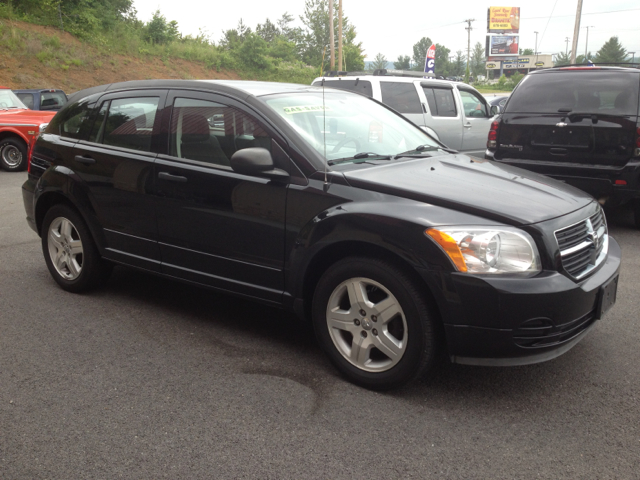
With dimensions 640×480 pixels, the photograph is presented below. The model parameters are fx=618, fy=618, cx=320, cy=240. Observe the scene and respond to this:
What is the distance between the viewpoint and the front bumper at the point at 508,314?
115 inches

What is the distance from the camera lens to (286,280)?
363 centimetres

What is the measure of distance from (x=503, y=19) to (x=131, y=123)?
130 m

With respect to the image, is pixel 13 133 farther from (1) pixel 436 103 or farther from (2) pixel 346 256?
(2) pixel 346 256

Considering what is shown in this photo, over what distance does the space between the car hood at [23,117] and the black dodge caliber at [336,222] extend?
9438mm

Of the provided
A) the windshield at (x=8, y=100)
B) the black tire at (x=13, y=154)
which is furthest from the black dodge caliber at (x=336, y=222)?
the windshield at (x=8, y=100)

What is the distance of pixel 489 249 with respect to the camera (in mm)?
2969

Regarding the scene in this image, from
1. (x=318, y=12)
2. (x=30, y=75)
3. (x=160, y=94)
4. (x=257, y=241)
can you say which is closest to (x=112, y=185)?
(x=160, y=94)

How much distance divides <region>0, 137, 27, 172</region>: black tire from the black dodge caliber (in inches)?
377

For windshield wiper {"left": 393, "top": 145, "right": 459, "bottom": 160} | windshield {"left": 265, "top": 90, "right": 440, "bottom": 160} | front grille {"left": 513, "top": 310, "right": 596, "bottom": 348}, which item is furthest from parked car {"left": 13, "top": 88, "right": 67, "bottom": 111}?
front grille {"left": 513, "top": 310, "right": 596, "bottom": 348}

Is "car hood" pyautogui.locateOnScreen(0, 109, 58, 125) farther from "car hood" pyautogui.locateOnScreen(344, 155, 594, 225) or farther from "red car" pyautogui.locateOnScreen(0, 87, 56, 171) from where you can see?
"car hood" pyautogui.locateOnScreen(344, 155, 594, 225)

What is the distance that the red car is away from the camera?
13.3 meters

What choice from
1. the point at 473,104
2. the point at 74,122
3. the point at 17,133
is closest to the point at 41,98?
the point at 17,133

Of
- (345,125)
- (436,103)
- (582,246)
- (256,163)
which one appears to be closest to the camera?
(582,246)

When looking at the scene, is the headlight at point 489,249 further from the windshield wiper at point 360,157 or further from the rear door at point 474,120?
the rear door at point 474,120
